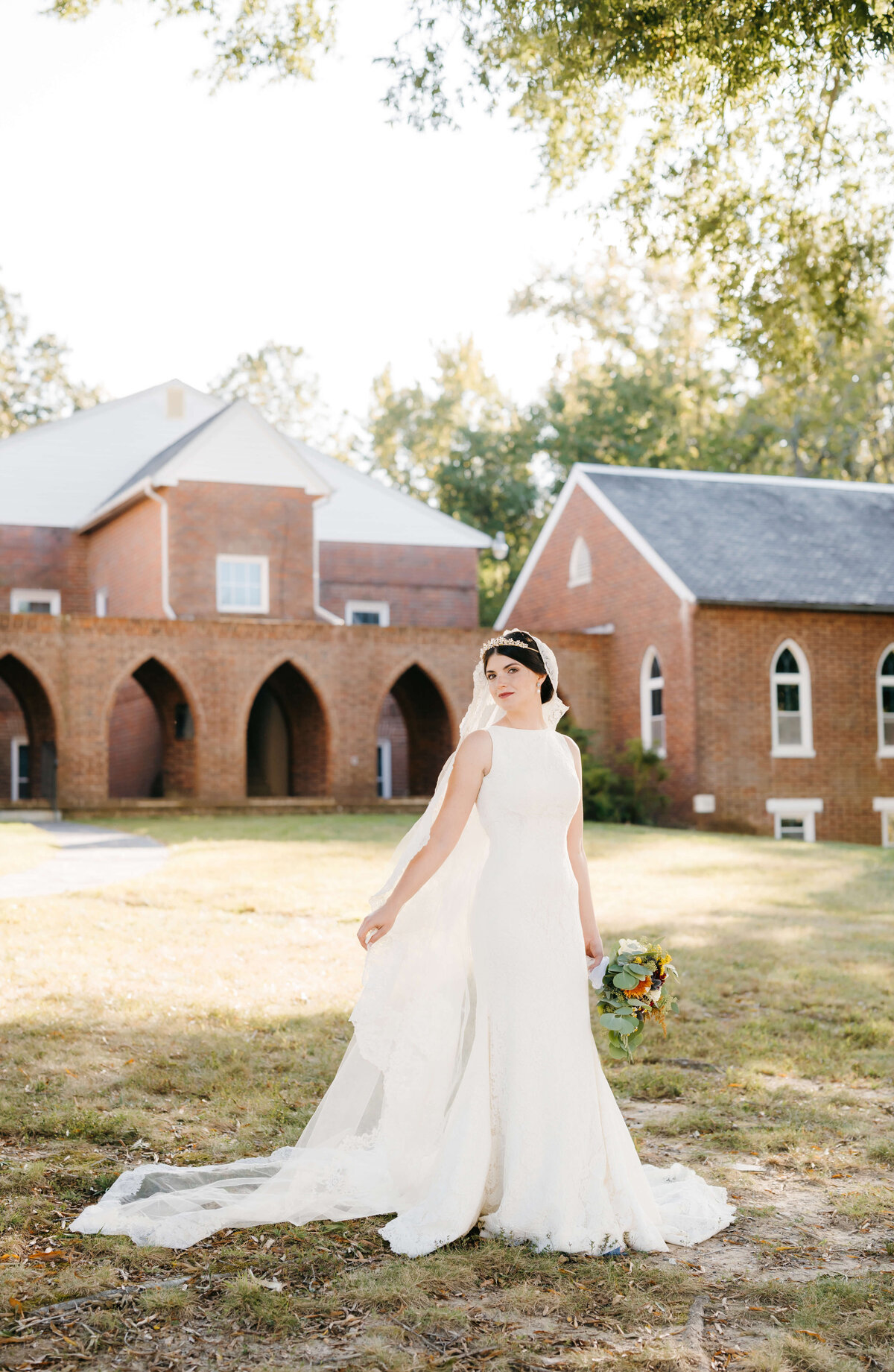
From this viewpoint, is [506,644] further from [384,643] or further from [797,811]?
[384,643]

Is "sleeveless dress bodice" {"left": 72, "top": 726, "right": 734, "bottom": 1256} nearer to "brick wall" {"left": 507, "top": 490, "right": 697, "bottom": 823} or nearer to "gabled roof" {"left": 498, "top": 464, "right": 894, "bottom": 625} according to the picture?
"gabled roof" {"left": 498, "top": 464, "right": 894, "bottom": 625}

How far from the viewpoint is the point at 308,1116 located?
588cm

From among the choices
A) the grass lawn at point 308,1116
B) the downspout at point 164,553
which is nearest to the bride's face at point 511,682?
the grass lawn at point 308,1116

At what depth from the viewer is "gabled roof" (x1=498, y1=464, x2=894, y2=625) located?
26750 millimetres

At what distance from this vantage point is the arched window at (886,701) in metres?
27.5

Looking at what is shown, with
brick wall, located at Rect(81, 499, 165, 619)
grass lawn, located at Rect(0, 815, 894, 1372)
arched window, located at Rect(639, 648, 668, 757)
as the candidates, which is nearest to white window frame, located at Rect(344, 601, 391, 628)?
brick wall, located at Rect(81, 499, 165, 619)

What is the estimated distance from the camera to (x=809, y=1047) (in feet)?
24.4

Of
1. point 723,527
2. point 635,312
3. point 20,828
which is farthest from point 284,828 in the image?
point 635,312

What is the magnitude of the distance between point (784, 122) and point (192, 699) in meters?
16.9

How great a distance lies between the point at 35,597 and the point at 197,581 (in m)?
6.92

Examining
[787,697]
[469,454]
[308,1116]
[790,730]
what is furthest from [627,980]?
[469,454]

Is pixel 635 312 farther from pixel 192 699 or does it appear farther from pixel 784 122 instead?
pixel 784 122

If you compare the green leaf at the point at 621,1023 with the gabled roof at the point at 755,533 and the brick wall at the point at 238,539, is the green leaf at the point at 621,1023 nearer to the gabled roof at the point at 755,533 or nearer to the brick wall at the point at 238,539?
the gabled roof at the point at 755,533

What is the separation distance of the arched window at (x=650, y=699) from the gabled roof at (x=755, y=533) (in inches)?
86.3
